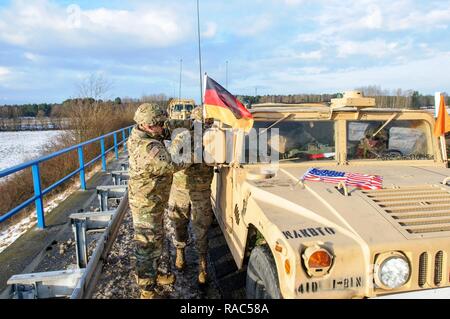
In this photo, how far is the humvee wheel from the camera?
2.57 metres

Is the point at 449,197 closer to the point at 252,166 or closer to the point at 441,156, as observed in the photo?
the point at 441,156

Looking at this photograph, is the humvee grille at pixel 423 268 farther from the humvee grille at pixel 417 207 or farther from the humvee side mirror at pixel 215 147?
the humvee side mirror at pixel 215 147

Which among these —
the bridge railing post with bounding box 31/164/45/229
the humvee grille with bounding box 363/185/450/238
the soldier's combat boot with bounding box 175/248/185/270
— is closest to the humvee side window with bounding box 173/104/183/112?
the bridge railing post with bounding box 31/164/45/229

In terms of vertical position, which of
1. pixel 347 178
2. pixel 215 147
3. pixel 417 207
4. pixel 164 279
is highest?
pixel 215 147

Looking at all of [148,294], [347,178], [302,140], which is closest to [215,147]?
[302,140]

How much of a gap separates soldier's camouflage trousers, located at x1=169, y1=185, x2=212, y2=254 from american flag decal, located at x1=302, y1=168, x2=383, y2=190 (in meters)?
1.23

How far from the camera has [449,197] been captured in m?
3.02

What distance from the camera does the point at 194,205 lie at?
415 centimetres

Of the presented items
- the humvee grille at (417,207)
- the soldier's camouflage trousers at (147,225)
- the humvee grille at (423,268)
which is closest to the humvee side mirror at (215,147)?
the soldier's camouflage trousers at (147,225)

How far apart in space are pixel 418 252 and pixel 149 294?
2.35 meters

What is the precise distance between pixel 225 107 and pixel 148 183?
3.54 ft

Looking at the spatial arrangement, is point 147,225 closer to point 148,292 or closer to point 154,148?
point 148,292

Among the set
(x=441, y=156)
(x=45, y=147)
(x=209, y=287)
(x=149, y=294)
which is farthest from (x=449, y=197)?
(x=45, y=147)

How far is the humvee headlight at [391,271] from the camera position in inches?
91.3
